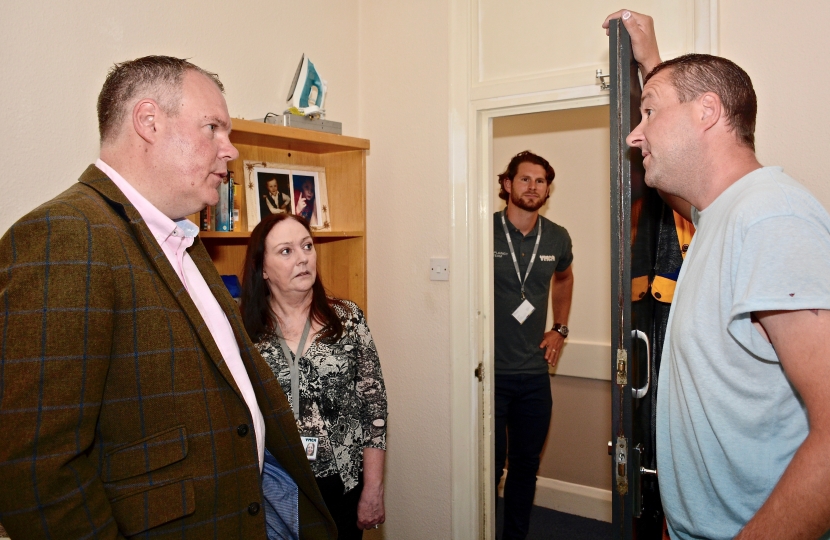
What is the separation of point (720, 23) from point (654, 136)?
3.46 ft

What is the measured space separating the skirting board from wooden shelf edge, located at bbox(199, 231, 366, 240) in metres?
2.02

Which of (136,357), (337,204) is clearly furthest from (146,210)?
(337,204)

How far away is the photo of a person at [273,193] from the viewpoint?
2445 mm

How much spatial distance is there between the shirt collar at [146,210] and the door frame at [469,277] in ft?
5.13

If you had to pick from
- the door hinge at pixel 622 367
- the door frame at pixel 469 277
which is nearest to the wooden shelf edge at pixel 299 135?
the door frame at pixel 469 277

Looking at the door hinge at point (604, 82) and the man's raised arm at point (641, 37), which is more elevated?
the door hinge at point (604, 82)

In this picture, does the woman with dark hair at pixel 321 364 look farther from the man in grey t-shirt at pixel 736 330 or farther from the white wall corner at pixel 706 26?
the white wall corner at pixel 706 26

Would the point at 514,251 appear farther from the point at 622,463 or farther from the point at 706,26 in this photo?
the point at 622,463

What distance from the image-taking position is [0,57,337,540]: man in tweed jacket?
957mm

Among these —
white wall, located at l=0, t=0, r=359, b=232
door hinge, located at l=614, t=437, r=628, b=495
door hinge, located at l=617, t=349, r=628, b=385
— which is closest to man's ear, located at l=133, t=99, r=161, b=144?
white wall, located at l=0, t=0, r=359, b=232

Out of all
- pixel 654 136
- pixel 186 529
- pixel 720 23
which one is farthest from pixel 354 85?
pixel 186 529

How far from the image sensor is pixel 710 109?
1.28 meters

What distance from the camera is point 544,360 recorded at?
320 centimetres

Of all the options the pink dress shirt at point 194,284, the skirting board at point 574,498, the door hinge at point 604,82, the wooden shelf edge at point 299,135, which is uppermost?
the door hinge at point 604,82
